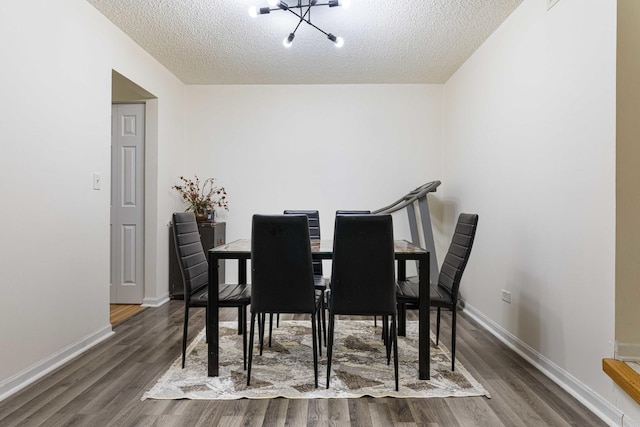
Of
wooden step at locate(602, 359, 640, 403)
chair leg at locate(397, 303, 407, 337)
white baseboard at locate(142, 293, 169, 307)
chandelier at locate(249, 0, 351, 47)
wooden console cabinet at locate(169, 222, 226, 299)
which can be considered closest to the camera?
wooden step at locate(602, 359, 640, 403)

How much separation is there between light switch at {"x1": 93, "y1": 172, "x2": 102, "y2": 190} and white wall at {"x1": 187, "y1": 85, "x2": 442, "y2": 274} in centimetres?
169

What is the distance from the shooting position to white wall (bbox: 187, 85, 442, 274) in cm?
423

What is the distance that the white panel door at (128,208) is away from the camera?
11.9 ft

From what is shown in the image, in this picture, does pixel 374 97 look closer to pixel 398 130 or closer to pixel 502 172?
pixel 398 130

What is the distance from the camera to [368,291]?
74.9 inches

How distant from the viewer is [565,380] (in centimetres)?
194

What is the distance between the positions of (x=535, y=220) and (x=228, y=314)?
2669mm

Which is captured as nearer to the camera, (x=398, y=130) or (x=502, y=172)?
(x=502, y=172)

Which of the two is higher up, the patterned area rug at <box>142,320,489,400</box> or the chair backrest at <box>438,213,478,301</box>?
the chair backrest at <box>438,213,478,301</box>

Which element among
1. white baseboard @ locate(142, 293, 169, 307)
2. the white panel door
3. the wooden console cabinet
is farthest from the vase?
white baseboard @ locate(142, 293, 169, 307)

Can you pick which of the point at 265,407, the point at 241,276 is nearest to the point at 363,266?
the point at 265,407

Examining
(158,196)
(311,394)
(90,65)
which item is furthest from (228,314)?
(90,65)

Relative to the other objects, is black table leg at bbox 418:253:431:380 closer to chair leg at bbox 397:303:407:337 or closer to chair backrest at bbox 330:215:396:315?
chair backrest at bbox 330:215:396:315

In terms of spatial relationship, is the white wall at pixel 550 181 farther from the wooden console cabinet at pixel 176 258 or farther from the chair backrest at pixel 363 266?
the wooden console cabinet at pixel 176 258
